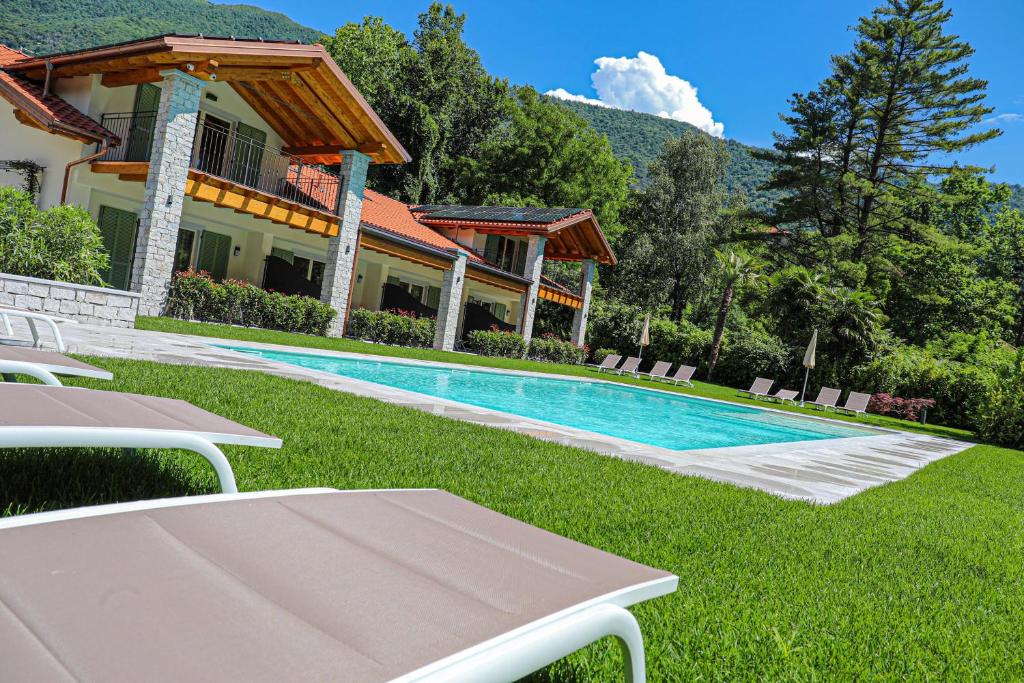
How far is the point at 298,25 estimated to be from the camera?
70.4 meters

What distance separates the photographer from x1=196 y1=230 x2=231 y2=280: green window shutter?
1808 cm

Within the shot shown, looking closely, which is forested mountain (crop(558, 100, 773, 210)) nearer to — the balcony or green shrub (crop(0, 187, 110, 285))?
the balcony

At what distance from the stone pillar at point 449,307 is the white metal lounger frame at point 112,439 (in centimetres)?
1912

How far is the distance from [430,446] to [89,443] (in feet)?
10.2

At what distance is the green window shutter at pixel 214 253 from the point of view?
59.3 ft

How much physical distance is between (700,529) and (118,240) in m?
16.6

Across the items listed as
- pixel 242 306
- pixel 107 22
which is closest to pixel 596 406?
pixel 242 306

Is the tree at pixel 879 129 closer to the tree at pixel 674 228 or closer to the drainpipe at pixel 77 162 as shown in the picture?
the tree at pixel 674 228

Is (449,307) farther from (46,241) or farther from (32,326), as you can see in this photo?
(32,326)

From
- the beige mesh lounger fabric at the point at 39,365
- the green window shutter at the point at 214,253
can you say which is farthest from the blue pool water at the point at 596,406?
the green window shutter at the point at 214,253

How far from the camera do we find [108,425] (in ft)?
7.54

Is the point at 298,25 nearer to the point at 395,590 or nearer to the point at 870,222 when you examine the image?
the point at 870,222

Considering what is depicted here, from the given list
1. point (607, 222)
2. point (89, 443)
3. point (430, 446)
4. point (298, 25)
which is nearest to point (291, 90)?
point (430, 446)

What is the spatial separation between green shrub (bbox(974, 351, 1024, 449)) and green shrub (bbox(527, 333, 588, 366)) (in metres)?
13.6
